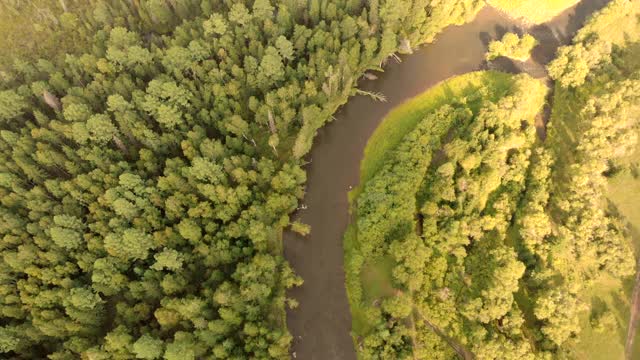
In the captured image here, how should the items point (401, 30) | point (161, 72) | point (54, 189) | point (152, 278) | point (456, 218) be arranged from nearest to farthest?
point (152, 278) < point (54, 189) < point (456, 218) < point (161, 72) < point (401, 30)

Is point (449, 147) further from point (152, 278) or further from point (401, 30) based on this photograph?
point (152, 278)

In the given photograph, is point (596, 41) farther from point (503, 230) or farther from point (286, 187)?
point (286, 187)

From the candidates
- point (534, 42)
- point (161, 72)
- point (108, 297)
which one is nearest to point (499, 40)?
point (534, 42)

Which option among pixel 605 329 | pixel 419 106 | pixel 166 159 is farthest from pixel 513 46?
pixel 166 159

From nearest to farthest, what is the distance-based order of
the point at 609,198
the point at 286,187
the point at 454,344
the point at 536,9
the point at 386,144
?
the point at 454,344, the point at 286,187, the point at 609,198, the point at 386,144, the point at 536,9

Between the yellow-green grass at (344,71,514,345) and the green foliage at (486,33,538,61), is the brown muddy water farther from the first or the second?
the green foliage at (486,33,538,61)

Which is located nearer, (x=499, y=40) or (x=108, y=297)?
(x=108, y=297)
